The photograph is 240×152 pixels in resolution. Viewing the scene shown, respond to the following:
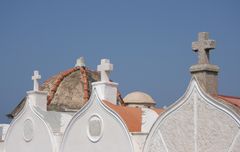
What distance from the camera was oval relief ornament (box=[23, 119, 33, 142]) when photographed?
1797 cm

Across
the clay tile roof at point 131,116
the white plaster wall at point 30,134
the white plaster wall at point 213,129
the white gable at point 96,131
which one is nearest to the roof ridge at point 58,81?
the white plaster wall at point 30,134

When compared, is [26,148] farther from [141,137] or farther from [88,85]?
[141,137]

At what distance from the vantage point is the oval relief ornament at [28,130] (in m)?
18.0

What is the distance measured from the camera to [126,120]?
46.2 ft

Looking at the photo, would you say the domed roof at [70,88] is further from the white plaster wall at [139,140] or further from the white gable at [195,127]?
the white gable at [195,127]

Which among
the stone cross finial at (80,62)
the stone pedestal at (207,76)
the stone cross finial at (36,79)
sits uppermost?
the stone cross finial at (80,62)

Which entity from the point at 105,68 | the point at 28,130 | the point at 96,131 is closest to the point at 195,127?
the point at 96,131

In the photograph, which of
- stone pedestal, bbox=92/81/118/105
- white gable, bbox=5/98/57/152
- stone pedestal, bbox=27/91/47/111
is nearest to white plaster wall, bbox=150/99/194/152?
stone pedestal, bbox=92/81/118/105

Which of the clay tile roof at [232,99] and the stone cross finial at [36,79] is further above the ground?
the stone cross finial at [36,79]

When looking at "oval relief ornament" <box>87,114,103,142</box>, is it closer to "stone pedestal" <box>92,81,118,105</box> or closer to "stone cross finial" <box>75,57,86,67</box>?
"stone pedestal" <box>92,81,118,105</box>

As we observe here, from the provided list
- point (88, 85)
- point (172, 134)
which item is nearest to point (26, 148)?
point (88, 85)

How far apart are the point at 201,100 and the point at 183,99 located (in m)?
0.58

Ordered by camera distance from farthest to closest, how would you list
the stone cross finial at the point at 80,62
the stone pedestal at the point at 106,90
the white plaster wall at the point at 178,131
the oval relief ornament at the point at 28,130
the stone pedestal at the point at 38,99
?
the stone cross finial at the point at 80,62, the stone pedestal at the point at 38,99, the oval relief ornament at the point at 28,130, the stone pedestal at the point at 106,90, the white plaster wall at the point at 178,131

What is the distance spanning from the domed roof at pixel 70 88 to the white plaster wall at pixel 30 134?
1.53 meters
